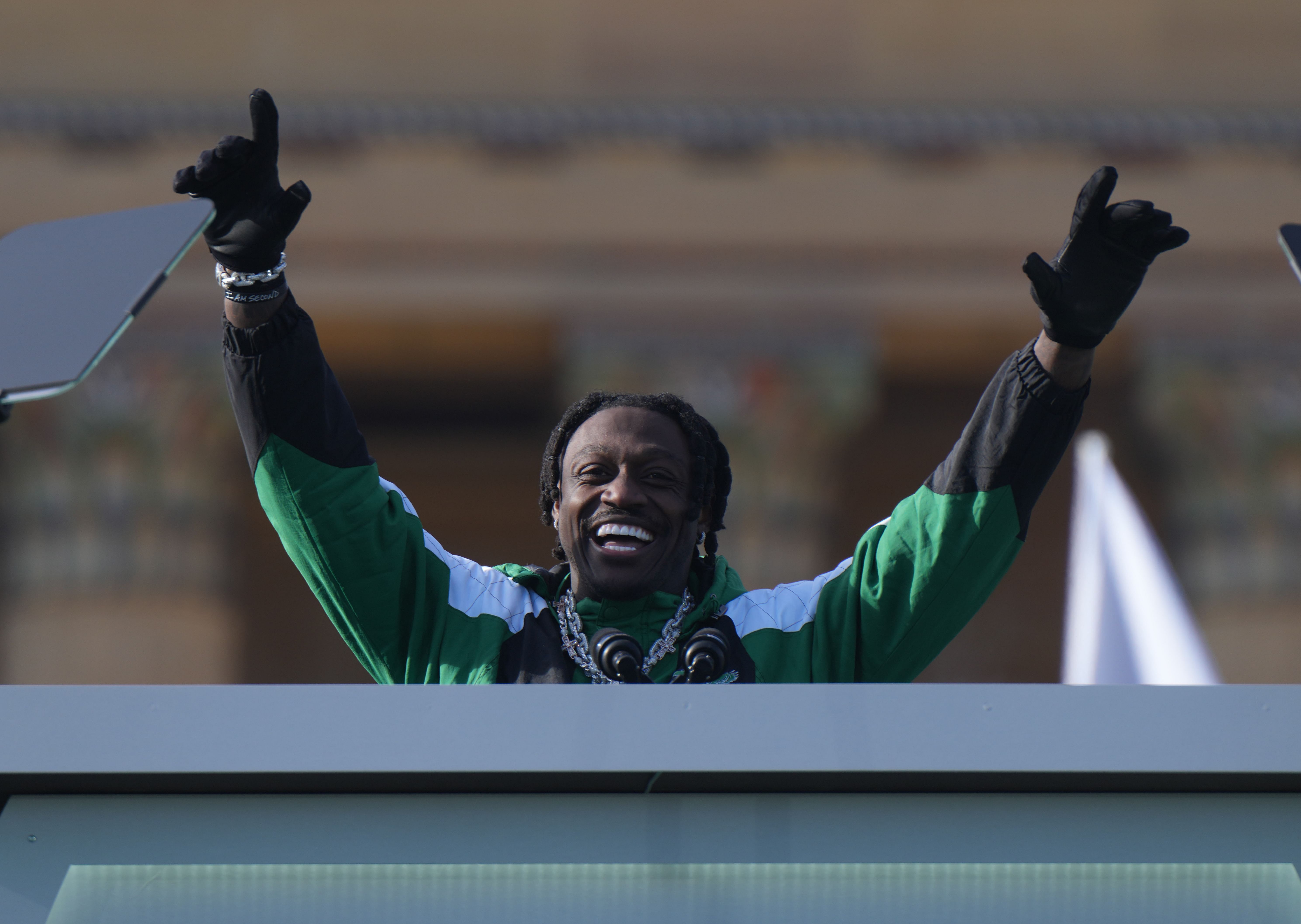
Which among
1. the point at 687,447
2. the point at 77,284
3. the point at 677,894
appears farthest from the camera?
the point at 687,447

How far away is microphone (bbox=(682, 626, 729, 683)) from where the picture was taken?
65.7 inches

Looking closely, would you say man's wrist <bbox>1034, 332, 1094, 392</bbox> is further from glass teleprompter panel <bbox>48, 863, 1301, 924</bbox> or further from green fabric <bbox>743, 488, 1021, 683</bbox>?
glass teleprompter panel <bbox>48, 863, 1301, 924</bbox>

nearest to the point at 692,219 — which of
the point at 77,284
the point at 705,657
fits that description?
the point at 705,657

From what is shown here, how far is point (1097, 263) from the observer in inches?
69.4

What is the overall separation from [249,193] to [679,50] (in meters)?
6.38

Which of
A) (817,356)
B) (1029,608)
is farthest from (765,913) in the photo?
(1029,608)

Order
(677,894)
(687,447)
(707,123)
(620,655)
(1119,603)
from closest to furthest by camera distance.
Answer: (677,894)
(620,655)
(687,447)
(1119,603)
(707,123)

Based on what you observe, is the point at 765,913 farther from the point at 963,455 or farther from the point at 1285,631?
the point at 1285,631

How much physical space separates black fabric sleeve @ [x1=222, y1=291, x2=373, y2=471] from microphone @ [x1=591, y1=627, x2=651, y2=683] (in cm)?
35

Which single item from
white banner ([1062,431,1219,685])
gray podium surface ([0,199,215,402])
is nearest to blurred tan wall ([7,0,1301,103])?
white banner ([1062,431,1219,685])

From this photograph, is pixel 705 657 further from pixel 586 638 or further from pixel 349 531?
pixel 349 531

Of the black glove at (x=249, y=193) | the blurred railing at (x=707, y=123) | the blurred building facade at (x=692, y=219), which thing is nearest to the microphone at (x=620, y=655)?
the black glove at (x=249, y=193)

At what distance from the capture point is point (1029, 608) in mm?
9031

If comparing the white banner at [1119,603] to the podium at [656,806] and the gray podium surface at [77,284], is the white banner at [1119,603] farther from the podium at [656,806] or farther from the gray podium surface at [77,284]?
the gray podium surface at [77,284]
